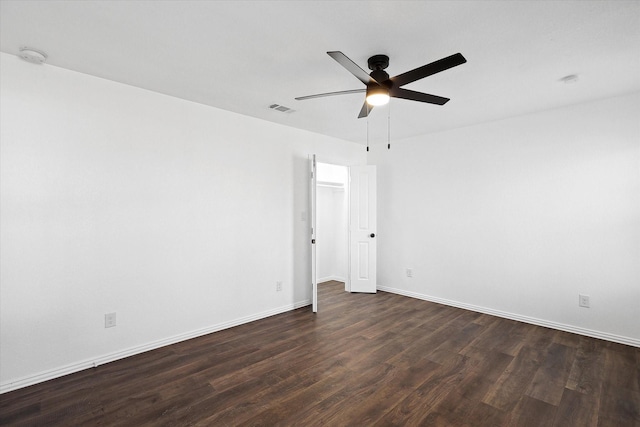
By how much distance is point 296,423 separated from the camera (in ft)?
6.64

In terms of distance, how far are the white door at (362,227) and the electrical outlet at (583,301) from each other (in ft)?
9.04

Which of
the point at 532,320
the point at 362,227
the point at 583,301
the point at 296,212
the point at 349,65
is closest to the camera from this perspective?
the point at 349,65

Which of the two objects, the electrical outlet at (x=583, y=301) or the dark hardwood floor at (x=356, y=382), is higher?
the electrical outlet at (x=583, y=301)

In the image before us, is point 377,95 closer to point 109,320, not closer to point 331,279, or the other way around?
point 109,320

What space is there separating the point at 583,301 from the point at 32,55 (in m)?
6.01

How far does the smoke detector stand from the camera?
237 centimetres

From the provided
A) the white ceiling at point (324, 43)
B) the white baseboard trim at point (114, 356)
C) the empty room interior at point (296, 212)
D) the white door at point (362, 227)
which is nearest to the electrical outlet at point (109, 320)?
the empty room interior at point (296, 212)

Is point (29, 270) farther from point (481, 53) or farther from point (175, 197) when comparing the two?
point (481, 53)

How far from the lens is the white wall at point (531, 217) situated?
10.9 ft

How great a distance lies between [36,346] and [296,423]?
2318mm

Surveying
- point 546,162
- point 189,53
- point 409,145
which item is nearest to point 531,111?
point 546,162

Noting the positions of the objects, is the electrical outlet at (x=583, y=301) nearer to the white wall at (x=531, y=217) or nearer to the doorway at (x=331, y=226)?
the white wall at (x=531, y=217)

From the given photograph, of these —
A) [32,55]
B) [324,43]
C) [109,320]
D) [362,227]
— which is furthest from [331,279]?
[32,55]

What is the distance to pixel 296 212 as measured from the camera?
4.57m
